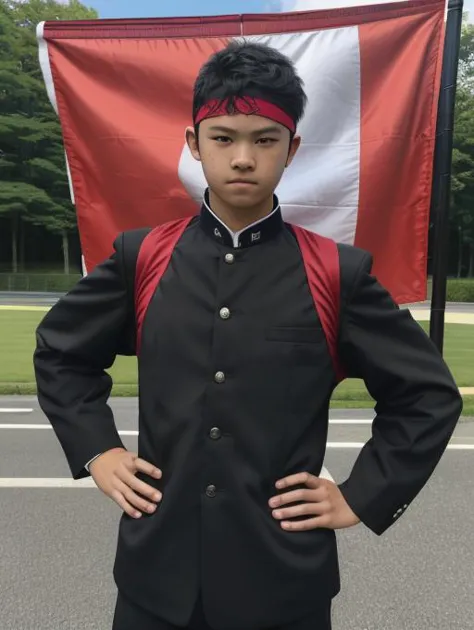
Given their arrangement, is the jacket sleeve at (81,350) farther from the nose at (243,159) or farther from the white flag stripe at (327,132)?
the white flag stripe at (327,132)

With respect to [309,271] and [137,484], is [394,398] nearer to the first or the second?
[309,271]

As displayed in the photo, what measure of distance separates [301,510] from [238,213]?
64cm

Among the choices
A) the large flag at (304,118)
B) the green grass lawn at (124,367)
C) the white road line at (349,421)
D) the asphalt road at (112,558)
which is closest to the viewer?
the asphalt road at (112,558)

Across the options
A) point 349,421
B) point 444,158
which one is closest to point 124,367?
point 349,421

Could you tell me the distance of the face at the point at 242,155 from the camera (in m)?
1.29

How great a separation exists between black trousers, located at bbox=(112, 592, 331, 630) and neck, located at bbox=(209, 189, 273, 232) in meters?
0.81

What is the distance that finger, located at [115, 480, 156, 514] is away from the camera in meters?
1.33

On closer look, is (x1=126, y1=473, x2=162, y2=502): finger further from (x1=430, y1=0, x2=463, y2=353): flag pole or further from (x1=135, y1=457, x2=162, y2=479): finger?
(x1=430, y1=0, x2=463, y2=353): flag pole

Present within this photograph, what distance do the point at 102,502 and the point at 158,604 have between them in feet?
8.84

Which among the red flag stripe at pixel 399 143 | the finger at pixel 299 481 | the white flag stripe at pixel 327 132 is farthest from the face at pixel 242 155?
the red flag stripe at pixel 399 143

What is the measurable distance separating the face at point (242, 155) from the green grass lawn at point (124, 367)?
5.62m

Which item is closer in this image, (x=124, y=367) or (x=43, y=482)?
(x=43, y=482)

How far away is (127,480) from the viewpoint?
1.35 metres

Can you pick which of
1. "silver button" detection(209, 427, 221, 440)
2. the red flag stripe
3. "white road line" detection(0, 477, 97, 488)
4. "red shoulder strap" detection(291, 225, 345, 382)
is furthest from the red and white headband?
"white road line" detection(0, 477, 97, 488)
